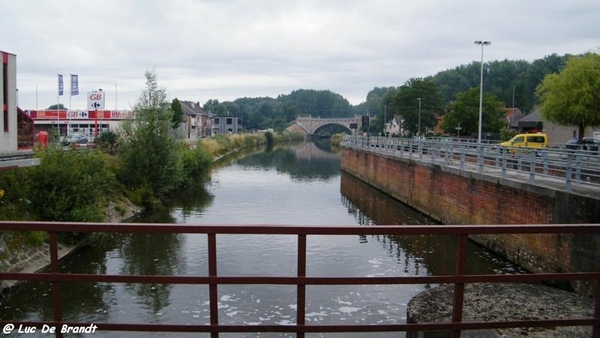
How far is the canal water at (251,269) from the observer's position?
11.1 meters

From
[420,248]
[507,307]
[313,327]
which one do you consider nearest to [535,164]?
[420,248]

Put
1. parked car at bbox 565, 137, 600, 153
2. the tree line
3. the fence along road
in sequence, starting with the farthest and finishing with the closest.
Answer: the tree line < parked car at bbox 565, 137, 600, 153 < the fence along road

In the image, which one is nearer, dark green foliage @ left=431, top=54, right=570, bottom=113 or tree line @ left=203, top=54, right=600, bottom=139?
tree line @ left=203, top=54, right=600, bottom=139

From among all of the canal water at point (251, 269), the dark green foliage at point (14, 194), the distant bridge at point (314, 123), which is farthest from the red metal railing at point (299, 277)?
the distant bridge at point (314, 123)

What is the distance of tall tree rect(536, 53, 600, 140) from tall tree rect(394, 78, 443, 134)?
47400 millimetres

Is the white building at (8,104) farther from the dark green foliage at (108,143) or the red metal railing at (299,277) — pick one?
the red metal railing at (299,277)

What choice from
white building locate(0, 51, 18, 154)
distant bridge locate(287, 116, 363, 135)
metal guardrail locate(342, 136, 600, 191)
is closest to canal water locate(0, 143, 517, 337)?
metal guardrail locate(342, 136, 600, 191)

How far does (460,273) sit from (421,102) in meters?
76.6

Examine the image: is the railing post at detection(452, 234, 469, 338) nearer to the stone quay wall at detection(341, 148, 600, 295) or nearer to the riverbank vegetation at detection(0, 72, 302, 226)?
the stone quay wall at detection(341, 148, 600, 295)

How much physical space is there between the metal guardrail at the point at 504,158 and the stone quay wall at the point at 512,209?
0.51 meters

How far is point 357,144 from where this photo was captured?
5000 cm

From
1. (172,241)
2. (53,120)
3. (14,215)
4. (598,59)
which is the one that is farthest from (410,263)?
(53,120)

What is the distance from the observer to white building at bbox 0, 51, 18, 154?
2655cm

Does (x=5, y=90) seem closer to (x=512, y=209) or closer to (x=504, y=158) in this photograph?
(x=504, y=158)
